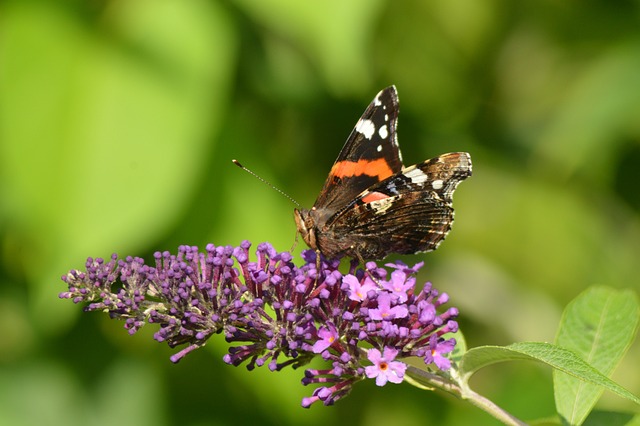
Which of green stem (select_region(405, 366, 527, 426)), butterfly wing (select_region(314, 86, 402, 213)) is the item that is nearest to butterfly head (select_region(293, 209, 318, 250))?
butterfly wing (select_region(314, 86, 402, 213))

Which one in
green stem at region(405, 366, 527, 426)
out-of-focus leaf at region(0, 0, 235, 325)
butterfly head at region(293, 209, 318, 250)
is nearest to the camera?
green stem at region(405, 366, 527, 426)

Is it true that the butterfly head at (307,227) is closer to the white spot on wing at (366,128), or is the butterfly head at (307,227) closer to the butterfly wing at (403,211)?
the butterfly wing at (403,211)

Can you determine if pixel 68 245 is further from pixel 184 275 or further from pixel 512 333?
pixel 512 333

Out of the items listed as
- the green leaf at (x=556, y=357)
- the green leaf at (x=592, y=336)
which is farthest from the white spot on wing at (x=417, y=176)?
the green leaf at (x=556, y=357)

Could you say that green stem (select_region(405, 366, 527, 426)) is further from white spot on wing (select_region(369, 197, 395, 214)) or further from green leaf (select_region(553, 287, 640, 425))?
white spot on wing (select_region(369, 197, 395, 214))

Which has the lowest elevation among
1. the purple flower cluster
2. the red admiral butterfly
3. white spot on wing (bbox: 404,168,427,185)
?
the purple flower cluster

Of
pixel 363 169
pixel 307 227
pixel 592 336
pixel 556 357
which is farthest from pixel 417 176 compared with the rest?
pixel 556 357
